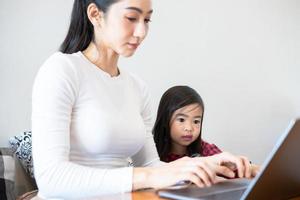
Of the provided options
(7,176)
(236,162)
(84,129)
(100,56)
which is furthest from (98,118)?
(7,176)

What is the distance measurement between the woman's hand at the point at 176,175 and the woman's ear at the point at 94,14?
1.33 ft

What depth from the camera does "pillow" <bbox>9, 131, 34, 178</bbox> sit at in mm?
1573

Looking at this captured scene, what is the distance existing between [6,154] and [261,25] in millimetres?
1457

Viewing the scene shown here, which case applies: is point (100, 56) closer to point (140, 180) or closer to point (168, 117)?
point (140, 180)

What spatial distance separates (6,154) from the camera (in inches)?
61.6

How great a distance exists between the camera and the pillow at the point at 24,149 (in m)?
1.57

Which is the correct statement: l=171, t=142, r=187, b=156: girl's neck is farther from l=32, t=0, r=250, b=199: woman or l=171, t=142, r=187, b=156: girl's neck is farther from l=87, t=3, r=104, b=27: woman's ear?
l=87, t=3, r=104, b=27: woman's ear

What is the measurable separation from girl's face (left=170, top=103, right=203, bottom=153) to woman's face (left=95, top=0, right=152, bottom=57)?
2.49ft

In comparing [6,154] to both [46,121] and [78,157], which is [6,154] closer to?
[78,157]

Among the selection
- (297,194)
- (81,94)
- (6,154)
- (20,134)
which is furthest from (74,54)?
(20,134)

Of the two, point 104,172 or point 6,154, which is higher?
point 104,172

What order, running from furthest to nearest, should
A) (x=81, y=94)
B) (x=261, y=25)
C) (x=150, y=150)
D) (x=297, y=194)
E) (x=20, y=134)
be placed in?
(x=261, y=25), (x=20, y=134), (x=150, y=150), (x=81, y=94), (x=297, y=194)

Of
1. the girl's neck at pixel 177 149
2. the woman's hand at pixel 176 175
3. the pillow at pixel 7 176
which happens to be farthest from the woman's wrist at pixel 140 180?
the girl's neck at pixel 177 149

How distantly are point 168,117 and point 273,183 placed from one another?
1119 millimetres
